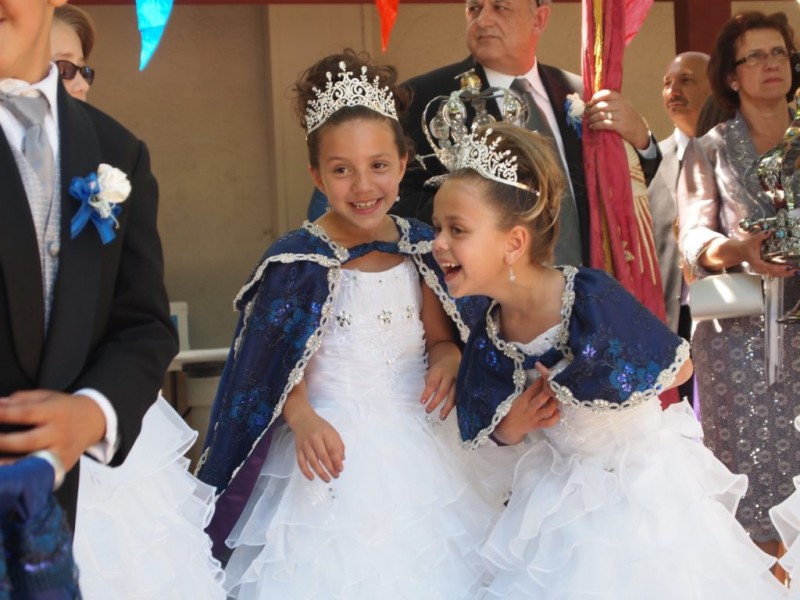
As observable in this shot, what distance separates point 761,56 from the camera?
441 centimetres

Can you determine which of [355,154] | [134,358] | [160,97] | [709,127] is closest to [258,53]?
[160,97]

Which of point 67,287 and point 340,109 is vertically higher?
point 340,109

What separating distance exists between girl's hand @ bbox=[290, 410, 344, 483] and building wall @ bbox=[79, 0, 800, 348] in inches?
168

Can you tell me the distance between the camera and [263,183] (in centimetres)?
763

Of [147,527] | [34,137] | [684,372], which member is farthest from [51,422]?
[684,372]

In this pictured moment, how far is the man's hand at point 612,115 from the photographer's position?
413 cm

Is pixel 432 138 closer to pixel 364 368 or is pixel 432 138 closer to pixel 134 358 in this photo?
pixel 364 368

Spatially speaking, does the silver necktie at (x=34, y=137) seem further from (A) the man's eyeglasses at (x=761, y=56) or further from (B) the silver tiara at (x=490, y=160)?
(A) the man's eyeglasses at (x=761, y=56)

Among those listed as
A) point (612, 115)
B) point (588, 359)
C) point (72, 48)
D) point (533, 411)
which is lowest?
point (533, 411)

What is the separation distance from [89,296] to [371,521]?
1.32 meters

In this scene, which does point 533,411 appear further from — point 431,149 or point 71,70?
point 71,70

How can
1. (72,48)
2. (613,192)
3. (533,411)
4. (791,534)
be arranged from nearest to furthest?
1. (533,411)
2. (791,534)
3. (72,48)
4. (613,192)

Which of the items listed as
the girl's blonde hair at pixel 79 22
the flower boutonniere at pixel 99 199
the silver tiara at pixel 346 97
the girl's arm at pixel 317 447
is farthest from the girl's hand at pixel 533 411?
the girl's blonde hair at pixel 79 22

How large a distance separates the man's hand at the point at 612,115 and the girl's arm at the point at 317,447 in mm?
1575
